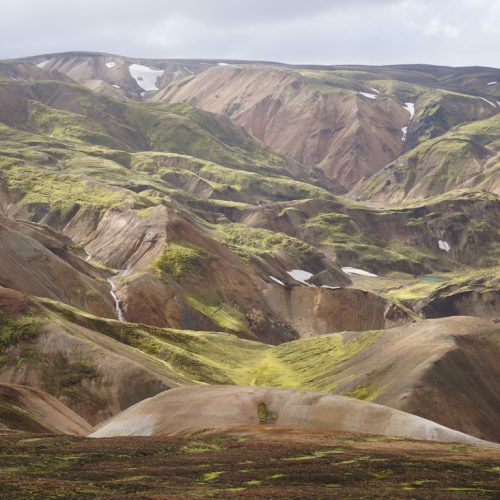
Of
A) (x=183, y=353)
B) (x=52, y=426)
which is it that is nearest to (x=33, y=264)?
(x=183, y=353)

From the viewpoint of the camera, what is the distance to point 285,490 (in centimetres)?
3641

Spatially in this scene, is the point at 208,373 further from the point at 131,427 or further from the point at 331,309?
the point at 331,309

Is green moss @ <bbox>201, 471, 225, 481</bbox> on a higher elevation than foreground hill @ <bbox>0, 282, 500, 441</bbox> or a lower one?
higher

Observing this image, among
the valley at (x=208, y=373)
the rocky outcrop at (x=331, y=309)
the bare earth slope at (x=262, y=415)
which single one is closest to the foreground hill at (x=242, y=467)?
the valley at (x=208, y=373)

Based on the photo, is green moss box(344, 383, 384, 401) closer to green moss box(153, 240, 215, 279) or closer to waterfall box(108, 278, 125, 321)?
waterfall box(108, 278, 125, 321)

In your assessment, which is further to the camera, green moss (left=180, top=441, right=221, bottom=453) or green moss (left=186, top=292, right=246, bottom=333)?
green moss (left=186, top=292, right=246, bottom=333)

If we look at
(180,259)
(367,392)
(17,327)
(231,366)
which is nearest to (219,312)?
(180,259)

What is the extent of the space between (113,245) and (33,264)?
4744 centimetres

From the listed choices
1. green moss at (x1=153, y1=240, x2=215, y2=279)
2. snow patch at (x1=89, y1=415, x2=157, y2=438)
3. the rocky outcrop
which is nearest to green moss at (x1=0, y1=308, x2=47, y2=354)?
snow patch at (x1=89, y1=415, x2=157, y2=438)

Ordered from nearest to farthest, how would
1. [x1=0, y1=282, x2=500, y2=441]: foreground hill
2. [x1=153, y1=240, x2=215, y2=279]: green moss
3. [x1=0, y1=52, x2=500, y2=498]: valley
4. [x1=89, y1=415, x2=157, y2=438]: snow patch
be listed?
[x1=0, y1=52, x2=500, y2=498]: valley
[x1=89, y1=415, x2=157, y2=438]: snow patch
[x1=0, y1=282, x2=500, y2=441]: foreground hill
[x1=153, y1=240, x2=215, y2=279]: green moss

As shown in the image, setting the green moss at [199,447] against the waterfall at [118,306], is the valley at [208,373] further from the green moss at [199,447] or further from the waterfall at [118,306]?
the waterfall at [118,306]

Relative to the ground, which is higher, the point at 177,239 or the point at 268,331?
the point at 177,239

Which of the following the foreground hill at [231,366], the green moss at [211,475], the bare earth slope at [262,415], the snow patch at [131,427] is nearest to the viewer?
the green moss at [211,475]

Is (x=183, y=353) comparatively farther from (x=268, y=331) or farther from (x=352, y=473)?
(x=352, y=473)
